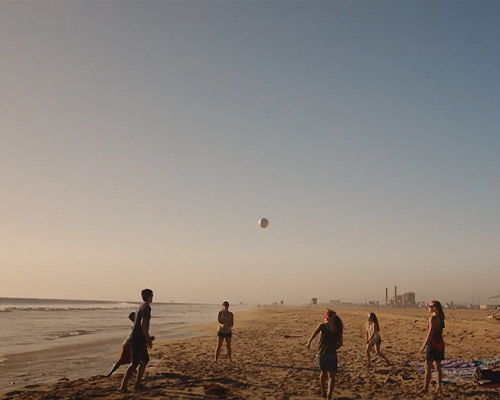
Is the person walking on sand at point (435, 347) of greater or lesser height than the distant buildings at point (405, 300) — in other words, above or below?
above

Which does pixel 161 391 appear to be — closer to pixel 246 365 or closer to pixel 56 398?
pixel 56 398

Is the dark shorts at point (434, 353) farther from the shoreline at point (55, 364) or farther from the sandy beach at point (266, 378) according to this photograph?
the shoreline at point (55, 364)

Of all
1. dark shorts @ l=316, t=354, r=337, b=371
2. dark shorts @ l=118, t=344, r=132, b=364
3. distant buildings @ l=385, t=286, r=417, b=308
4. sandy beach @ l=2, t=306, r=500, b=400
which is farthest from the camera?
distant buildings @ l=385, t=286, r=417, b=308

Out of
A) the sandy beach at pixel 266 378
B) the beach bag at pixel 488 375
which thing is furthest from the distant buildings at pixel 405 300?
the beach bag at pixel 488 375

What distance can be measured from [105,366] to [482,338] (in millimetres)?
15751

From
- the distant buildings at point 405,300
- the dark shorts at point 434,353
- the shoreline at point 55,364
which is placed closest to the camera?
the dark shorts at point 434,353

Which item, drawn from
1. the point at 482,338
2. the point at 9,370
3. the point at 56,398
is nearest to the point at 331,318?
the point at 56,398

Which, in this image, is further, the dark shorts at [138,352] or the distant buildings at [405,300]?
the distant buildings at [405,300]

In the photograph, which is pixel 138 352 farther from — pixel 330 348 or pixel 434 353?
pixel 434 353

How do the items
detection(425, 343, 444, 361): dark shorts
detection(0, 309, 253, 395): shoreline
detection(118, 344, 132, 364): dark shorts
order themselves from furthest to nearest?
detection(0, 309, 253, 395): shoreline
detection(118, 344, 132, 364): dark shorts
detection(425, 343, 444, 361): dark shorts

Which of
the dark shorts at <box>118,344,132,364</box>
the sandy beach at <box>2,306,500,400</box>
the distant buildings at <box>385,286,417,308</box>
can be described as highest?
the dark shorts at <box>118,344,132,364</box>

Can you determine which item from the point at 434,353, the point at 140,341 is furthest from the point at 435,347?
the point at 140,341

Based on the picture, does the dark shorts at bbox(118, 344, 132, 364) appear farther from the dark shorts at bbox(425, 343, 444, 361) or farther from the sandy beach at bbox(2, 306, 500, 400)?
the dark shorts at bbox(425, 343, 444, 361)

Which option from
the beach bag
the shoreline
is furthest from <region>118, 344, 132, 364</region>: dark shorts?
the beach bag
